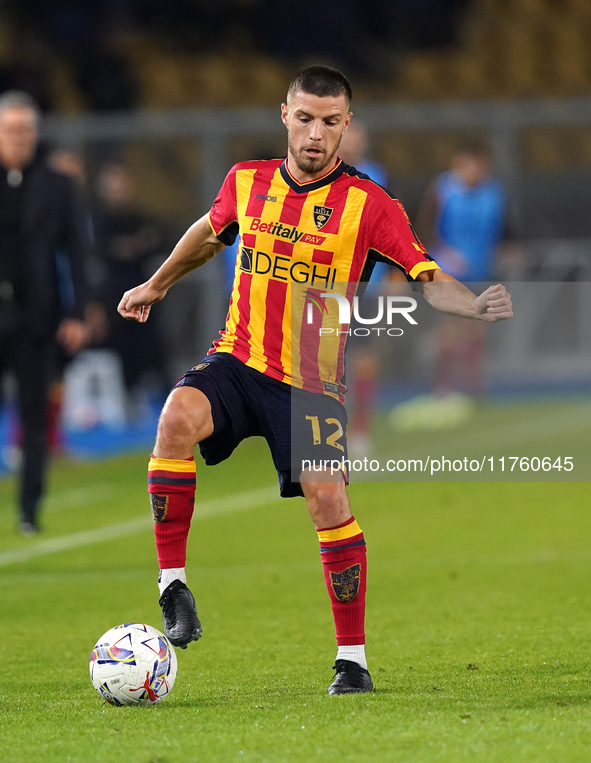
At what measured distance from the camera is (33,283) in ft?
26.9

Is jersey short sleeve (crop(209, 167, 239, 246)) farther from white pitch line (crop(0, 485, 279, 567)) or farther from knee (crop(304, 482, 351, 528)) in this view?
white pitch line (crop(0, 485, 279, 567))

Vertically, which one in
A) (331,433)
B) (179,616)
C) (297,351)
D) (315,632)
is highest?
(297,351)

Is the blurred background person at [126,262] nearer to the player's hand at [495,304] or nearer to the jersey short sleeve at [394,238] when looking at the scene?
the jersey short sleeve at [394,238]

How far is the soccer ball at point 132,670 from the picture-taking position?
3.97 metres

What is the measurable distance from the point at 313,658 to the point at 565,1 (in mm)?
16970

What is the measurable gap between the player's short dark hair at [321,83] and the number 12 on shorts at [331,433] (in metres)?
1.02

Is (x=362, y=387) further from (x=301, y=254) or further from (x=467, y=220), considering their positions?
(x=301, y=254)

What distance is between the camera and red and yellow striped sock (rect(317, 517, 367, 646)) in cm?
420

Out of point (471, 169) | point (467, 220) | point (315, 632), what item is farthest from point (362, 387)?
point (315, 632)

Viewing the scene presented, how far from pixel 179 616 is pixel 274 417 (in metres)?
0.70

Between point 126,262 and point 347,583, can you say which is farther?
point 126,262

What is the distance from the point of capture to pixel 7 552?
7.45 meters

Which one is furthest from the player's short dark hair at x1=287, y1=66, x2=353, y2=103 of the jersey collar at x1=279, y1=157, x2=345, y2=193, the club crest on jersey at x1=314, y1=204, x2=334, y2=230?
the club crest on jersey at x1=314, y1=204, x2=334, y2=230

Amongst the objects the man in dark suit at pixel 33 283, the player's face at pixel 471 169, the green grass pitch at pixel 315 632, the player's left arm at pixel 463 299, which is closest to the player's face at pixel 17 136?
the man in dark suit at pixel 33 283
